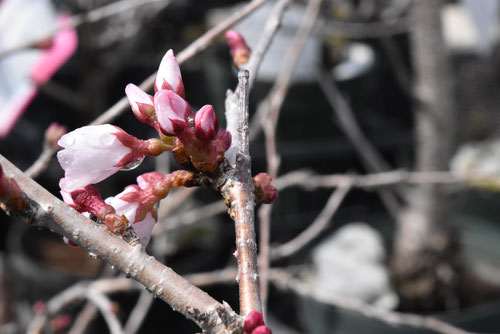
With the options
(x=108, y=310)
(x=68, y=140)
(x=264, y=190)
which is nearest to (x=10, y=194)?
(x=68, y=140)

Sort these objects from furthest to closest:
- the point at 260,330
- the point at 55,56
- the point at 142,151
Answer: the point at 55,56, the point at 142,151, the point at 260,330

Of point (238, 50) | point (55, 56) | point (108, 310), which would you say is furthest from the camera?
point (55, 56)

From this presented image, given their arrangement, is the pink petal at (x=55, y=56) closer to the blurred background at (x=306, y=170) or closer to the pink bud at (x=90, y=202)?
the blurred background at (x=306, y=170)

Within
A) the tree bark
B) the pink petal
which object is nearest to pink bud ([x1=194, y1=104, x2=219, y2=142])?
the pink petal

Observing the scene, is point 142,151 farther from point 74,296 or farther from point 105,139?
point 74,296

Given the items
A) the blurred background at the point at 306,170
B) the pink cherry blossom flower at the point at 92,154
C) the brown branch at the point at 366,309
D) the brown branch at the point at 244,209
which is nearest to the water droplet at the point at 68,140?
the pink cherry blossom flower at the point at 92,154

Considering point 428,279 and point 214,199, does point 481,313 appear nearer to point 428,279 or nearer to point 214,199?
point 428,279

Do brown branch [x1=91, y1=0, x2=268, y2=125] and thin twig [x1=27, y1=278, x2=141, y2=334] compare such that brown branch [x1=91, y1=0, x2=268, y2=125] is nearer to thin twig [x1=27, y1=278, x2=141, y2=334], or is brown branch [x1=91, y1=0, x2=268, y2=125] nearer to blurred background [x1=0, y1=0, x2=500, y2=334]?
blurred background [x1=0, y1=0, x2=500, y2=334]

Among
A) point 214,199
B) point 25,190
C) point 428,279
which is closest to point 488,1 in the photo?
point 428,279
